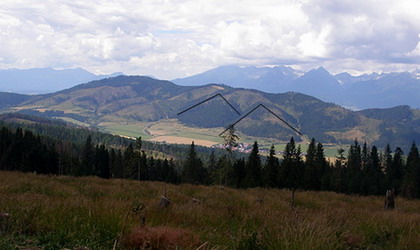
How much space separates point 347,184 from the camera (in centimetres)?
6538

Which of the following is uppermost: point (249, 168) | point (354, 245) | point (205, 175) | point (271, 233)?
point (271, 233)

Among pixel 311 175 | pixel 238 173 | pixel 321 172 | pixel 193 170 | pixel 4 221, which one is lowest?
pixel 193 170

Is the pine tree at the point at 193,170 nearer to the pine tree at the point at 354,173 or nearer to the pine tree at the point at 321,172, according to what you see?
the pine tree at the point at 321,172

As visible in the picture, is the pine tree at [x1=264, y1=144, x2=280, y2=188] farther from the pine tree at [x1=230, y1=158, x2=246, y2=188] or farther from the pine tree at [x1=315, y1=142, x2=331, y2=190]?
the pine tree at [x1=315, y1=142, x2=331, y2=190]

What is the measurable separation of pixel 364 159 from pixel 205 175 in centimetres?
4430

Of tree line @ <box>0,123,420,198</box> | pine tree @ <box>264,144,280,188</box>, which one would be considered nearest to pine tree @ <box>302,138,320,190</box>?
tree line @ <box>0,123,420,198</box>

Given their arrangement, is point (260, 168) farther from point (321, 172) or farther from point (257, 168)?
point (321, 172)

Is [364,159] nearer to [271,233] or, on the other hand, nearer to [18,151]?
[18,151]

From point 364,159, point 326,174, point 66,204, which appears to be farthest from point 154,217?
point 364,159

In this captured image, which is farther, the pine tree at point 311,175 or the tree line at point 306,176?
the pine tree at point 311,175

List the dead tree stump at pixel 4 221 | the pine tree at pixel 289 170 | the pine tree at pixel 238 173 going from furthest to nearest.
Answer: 1. the pine tree at pixel 238 173
2. the pine tree at pixel 289 170
3. the dead tree stump at pixel 4 221

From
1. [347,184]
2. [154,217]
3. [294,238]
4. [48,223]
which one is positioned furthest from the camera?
[347,184]

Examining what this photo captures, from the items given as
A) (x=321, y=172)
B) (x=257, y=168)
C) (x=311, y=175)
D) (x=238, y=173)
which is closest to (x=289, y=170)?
(x=311, y=175)

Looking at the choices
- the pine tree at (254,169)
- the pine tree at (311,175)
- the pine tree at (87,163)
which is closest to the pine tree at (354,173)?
the pine tree at (311,175)
